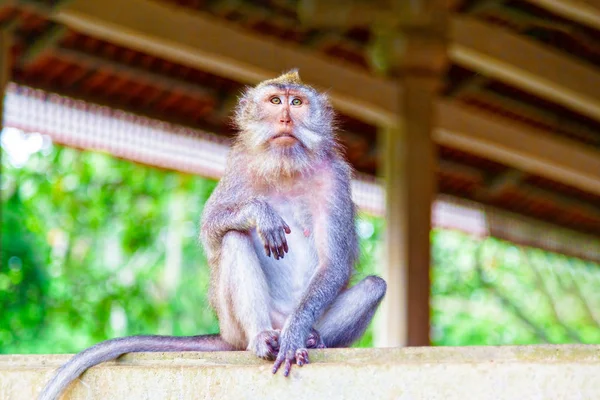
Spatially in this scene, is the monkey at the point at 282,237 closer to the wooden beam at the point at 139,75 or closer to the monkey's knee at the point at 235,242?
the monkey's knee at the point at 235,242

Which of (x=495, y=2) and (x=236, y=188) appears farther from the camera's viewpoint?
(x=495, y=2)

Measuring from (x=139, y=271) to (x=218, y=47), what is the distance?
29.8 ft

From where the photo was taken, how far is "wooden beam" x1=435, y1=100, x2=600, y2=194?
34.5 ft

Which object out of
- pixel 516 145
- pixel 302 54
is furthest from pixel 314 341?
pixel 516 145

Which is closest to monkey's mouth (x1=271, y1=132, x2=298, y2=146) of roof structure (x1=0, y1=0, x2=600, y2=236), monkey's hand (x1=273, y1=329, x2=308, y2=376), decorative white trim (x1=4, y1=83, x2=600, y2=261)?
monkey's hand (x1=273, y1=329, x2=308, y2=376)

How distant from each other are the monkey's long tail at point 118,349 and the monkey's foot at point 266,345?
483 mm


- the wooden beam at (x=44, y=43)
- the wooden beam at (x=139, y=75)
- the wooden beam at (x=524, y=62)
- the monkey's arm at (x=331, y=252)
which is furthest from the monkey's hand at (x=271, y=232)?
the wooden beam at (x=524, y=62)

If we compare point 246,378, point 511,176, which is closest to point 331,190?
point 246,378

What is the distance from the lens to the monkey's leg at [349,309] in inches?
184

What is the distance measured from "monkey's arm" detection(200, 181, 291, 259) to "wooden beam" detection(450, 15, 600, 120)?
488 centimetres

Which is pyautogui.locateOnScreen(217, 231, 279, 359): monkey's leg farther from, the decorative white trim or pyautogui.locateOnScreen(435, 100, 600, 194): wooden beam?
pyautogui.locateOnScreen(435, 100, 600, 194): wooden beam

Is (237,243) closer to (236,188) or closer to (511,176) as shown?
(236,188)

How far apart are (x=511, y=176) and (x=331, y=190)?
8.30m

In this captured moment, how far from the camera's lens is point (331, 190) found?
4.86 meters
